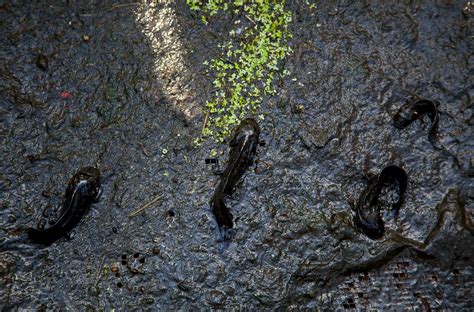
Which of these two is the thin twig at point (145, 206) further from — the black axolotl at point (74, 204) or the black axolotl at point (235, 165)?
the black axolotl at point (235, 165)

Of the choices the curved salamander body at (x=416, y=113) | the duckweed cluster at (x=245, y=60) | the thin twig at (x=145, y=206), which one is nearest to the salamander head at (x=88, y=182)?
the thin twig at (x=145, y=206)

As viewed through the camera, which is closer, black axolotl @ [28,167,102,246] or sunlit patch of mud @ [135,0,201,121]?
black axolotl @ [28,167,102,246]

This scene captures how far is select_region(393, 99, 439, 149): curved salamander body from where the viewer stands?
4.25m

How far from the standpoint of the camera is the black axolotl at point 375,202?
3.94 m

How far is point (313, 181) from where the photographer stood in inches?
163

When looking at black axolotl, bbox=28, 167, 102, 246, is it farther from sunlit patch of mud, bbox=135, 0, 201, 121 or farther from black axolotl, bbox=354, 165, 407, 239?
black axolotl, bbox=354, 165, 407, 239

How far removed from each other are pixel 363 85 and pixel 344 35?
1.79ft

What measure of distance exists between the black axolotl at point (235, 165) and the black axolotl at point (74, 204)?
0.99m

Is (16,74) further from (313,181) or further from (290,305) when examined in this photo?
(290,305)

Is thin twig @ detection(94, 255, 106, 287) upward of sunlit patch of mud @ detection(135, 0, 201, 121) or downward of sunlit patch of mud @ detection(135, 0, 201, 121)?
downward

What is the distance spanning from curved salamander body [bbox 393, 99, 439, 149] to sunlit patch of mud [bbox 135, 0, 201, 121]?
68.7 inches

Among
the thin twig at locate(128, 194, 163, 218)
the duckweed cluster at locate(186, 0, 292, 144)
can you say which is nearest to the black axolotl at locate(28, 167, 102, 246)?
the thin twig at locate(128, 194, 163, 218)

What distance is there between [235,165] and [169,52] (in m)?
1.32

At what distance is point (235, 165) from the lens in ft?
13.4
